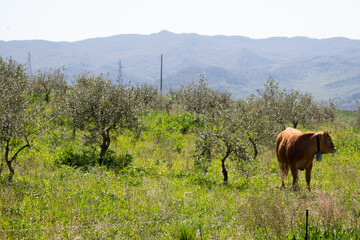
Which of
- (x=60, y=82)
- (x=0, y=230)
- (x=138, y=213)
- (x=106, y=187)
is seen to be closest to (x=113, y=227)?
(x=138, y=213)

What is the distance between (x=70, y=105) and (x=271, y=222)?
43.9 feet

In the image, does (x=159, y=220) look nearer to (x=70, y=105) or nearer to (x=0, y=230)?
(x=0, y=230)

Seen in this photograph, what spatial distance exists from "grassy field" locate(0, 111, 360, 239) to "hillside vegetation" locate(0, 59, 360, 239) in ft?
0.12

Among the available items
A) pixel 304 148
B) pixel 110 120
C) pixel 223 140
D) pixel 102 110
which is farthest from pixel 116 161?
pixel 304 148

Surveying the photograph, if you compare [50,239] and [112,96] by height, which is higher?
[112,96]

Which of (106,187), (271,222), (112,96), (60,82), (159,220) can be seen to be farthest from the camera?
(60,82)

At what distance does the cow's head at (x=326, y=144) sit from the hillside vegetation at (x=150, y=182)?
1.51m

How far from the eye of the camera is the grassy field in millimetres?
7457

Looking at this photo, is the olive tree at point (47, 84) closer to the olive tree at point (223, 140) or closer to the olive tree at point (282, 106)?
the olive tree at point (282, 106)

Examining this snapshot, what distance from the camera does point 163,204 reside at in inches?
364

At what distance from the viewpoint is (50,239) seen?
7.02m

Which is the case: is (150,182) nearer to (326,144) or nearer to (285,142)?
(285,142)

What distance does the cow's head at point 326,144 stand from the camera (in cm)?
1129

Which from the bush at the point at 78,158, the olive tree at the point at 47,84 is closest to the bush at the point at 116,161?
the bush at the point at 78,158
